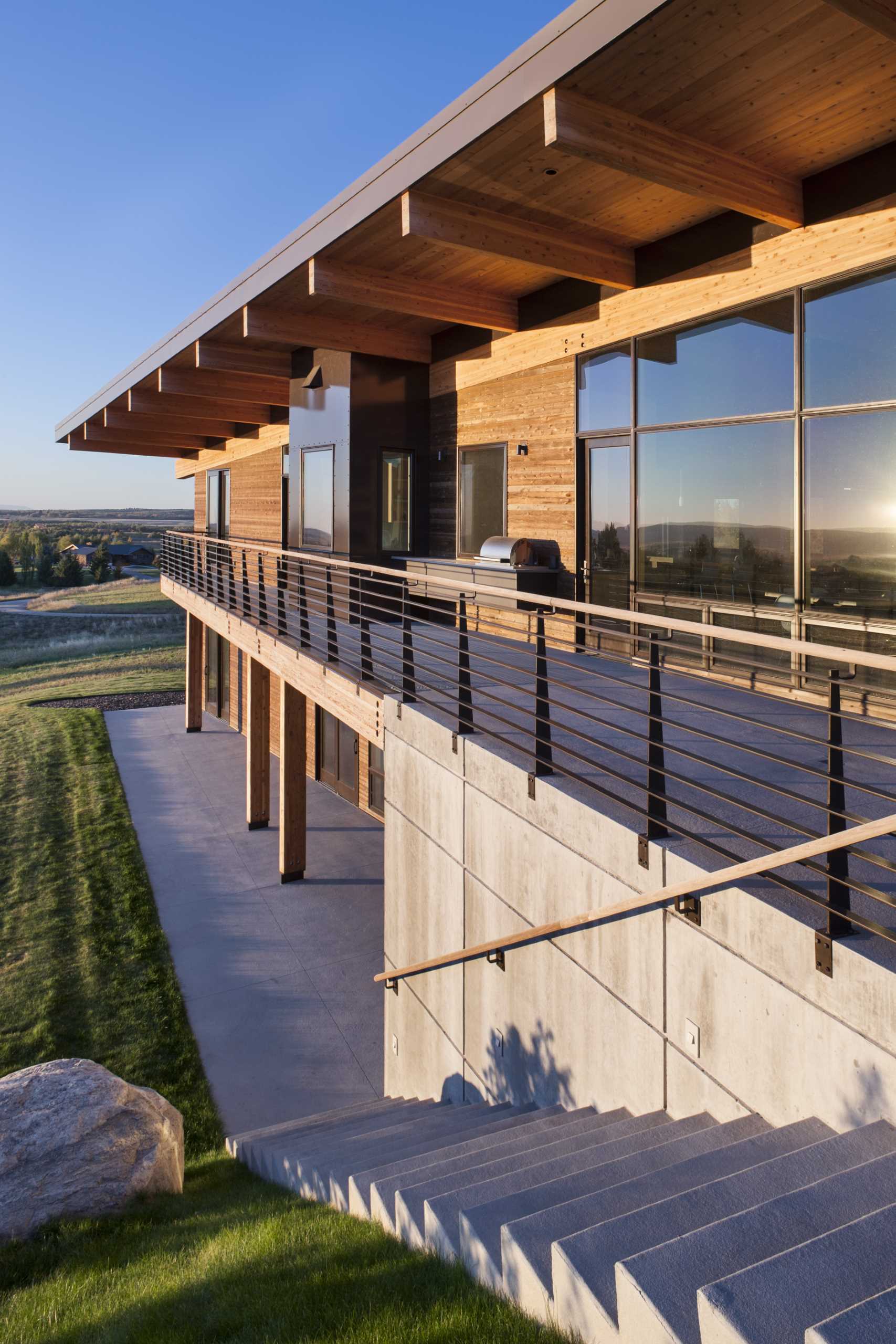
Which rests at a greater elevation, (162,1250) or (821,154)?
(821,154)

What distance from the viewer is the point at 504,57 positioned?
5.94 m

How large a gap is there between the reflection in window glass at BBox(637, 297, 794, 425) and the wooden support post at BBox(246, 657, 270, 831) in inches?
307

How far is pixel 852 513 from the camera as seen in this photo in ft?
21.9

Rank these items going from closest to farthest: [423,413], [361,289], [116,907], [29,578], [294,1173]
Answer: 1. [294,1173]
2. [361,289]
3. [116,907]
4. [423,413]
5. [29,578]

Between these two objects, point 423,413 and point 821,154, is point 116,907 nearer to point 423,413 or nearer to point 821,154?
point 423,413

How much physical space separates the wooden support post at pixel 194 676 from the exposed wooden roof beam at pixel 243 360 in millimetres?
8339

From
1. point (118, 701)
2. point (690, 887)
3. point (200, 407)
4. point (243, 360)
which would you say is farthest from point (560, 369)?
point (118, 701)

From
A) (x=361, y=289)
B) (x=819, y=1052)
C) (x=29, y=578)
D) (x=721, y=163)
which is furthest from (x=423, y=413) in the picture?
(x=29, y=578)

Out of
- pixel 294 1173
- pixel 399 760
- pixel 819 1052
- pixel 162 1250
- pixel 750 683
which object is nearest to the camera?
pixel 819 1052

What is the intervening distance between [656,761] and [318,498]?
10.1 meters

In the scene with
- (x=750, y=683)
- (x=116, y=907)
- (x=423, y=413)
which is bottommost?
(x=116, y=907)

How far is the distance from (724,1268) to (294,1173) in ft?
12.1

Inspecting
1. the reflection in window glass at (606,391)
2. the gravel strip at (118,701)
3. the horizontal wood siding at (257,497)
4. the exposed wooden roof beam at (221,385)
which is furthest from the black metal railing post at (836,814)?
the gravel strip at (118,701)

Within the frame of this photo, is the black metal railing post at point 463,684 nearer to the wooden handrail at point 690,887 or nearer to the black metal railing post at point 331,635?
the wooden handrail at point 690,887
